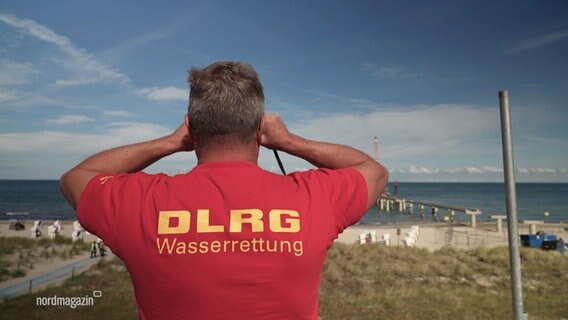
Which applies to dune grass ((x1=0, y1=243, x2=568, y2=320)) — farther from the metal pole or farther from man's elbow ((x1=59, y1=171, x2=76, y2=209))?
man's elbow ((x1=59, y1=171, x2=76, y2=209))

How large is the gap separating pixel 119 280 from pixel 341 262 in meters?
8.42

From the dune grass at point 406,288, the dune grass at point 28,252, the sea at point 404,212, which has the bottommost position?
the dune grass at point 406,288

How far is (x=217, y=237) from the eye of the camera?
1.18 meters

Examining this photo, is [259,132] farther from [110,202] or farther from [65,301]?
[65,301]

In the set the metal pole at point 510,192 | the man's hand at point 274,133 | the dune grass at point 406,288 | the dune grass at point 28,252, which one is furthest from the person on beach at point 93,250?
the man's hand at point 274,133

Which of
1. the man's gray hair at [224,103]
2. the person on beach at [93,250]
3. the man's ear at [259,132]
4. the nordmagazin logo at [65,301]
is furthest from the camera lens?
the person on beach at [93,250]

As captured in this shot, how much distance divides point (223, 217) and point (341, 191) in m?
0.43

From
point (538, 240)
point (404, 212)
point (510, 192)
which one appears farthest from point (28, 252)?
point (404, 212)

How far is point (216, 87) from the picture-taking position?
1302 millimetres

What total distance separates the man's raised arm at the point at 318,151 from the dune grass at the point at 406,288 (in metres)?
8.73

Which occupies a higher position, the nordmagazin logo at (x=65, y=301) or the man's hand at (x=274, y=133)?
the man's hand at (x=274, y=133)

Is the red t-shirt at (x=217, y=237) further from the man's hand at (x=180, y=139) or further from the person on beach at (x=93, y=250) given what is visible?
the person on beach at (x=93, y=250)

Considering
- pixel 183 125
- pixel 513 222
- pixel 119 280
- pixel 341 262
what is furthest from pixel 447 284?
pixel 183 125

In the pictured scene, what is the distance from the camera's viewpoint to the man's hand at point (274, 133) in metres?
1.56
